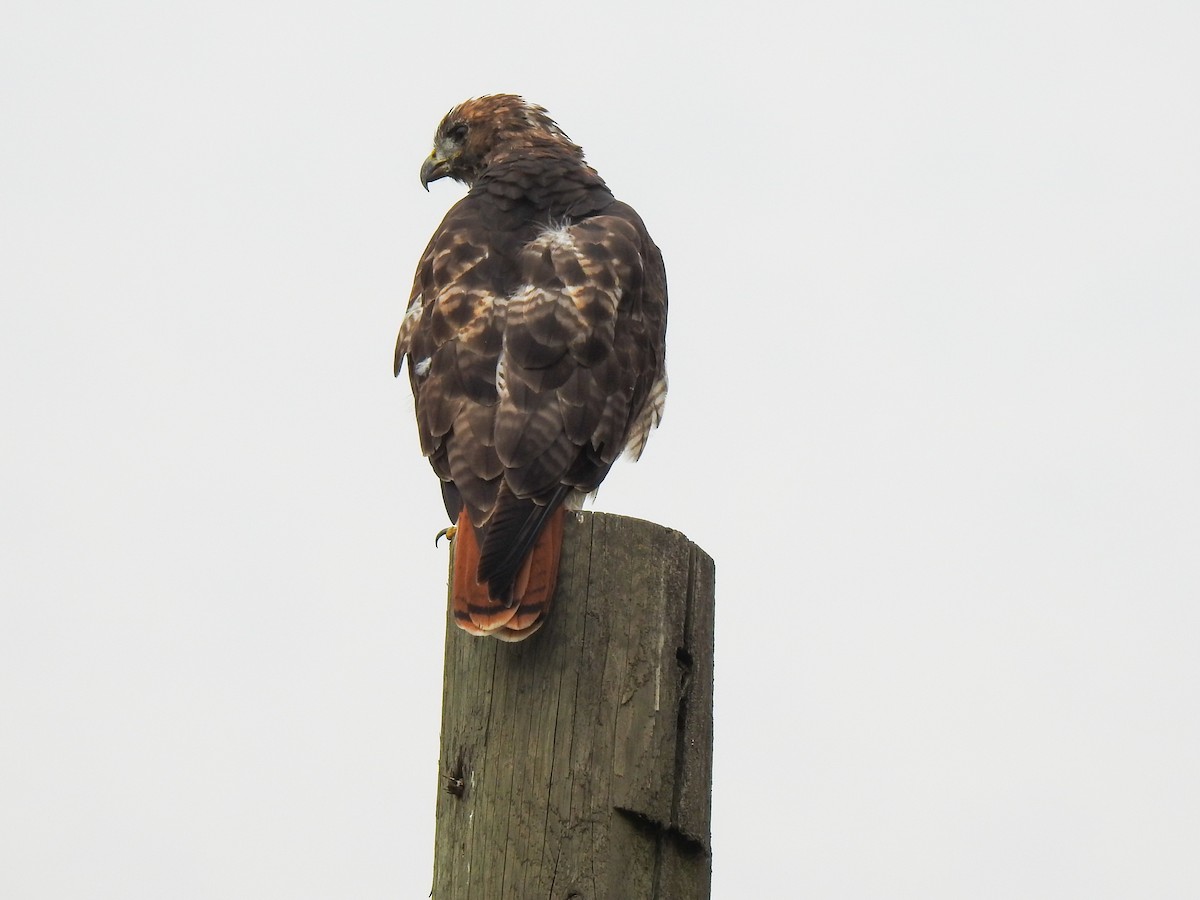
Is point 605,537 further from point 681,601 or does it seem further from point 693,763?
point 693,763

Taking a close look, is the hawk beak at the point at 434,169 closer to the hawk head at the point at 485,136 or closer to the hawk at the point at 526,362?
the hawk head at the point at 485,136

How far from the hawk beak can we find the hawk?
2.60ft

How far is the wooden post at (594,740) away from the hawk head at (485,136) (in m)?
3.34

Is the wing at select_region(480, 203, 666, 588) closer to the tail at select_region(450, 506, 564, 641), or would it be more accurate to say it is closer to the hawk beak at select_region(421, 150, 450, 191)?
the tail at select_region(450, 506, 564, 641)

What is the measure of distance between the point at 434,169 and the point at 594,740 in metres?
4.13

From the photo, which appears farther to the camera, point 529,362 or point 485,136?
point 485,136

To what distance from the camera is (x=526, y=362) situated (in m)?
4.24

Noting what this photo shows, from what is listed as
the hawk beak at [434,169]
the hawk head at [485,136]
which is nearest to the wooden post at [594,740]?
the hawk head at [485,136]

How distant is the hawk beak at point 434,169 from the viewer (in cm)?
656

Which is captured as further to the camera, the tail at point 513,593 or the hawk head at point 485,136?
the hawk head at point 485,136

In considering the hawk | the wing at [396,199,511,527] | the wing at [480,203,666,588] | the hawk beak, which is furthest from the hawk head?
the wing at [396,199,511,527]

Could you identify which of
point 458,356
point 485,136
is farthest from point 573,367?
point 485,136

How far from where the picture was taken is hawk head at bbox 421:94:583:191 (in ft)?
20.5

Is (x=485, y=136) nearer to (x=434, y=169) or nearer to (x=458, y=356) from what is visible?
(x=434, y=169)
